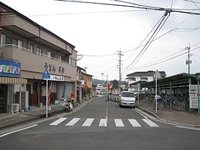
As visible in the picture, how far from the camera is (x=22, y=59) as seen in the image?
25.2m

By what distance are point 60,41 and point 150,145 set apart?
2659cm

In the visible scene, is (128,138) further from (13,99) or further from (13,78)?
(13,99)

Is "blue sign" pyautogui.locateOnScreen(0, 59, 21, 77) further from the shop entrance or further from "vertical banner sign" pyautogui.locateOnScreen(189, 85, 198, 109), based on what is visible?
"vertical banner sign" pyautogui.locateOnScreen(189, 85, 198, 109)

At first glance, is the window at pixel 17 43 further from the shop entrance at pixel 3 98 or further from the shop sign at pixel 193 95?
the shop sign at pixel 193 95

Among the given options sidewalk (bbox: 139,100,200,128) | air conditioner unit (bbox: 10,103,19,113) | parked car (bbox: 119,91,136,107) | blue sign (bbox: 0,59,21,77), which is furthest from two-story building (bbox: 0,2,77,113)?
sidewalk (bbox: 139,100,200,128)

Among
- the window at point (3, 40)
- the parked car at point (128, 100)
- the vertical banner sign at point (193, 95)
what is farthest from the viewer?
the parked car at point (128, 100)

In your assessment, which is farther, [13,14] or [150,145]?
[13,14]

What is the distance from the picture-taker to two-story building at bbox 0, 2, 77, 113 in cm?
2317

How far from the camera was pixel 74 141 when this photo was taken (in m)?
12.1

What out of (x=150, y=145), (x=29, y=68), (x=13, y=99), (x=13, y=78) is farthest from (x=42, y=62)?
(x=150, y=145)

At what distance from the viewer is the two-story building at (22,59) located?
23.2m

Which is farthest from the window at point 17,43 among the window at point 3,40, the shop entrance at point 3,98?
the shop entrance at point 3,98

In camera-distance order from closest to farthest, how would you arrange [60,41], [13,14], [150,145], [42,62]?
[150,145] < [13,14] < [42,62] < [60,41]

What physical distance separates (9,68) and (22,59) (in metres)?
3.23
